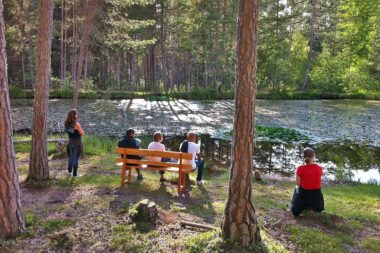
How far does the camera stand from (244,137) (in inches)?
169

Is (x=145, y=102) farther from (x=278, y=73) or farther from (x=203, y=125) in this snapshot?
(x=278, y=73)

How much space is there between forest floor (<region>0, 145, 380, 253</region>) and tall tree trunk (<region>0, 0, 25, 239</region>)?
0.22 metres

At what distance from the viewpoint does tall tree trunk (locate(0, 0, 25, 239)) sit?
450 cm

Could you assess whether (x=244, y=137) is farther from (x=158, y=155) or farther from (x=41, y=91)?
(x=41, y=91)

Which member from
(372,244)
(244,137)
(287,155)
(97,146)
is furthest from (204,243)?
(287,155)

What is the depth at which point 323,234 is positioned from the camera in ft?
17.6

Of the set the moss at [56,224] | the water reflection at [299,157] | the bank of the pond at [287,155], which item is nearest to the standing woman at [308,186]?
the moss at [56,224]

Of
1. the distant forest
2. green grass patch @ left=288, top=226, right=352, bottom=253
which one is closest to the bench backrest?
green grass patch @ left=288, top=226, right=352, bottom=253

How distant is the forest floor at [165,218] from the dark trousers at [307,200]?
17cm

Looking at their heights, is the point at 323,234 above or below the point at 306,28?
below

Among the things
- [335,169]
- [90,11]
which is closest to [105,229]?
[335,169]

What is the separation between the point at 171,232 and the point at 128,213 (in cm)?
96

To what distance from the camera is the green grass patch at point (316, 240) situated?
4859 millimetres

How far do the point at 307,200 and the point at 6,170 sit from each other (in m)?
4.71
